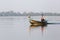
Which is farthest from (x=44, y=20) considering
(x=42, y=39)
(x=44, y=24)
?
(x=42, y=39)

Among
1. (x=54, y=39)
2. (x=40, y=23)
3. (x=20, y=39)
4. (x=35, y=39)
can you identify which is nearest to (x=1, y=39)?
(x=20, y=39)

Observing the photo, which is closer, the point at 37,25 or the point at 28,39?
the point at 28,39

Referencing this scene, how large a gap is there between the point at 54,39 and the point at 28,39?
258cm

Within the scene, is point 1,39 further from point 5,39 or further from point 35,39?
point 35,39

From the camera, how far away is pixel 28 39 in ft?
70.3

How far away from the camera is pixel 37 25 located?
4275 centimetres

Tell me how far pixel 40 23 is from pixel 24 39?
21243 millimetres

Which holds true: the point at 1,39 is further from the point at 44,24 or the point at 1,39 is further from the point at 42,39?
the point at 44,24

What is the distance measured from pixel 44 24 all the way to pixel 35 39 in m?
21.9

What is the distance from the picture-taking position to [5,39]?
21234 mm

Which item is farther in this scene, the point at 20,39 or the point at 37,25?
the point at 37,25

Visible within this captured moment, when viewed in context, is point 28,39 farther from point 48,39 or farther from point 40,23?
point 40,23

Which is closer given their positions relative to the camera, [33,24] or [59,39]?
[59,39]

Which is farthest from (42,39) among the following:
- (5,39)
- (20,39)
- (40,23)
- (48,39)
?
(40,23)
